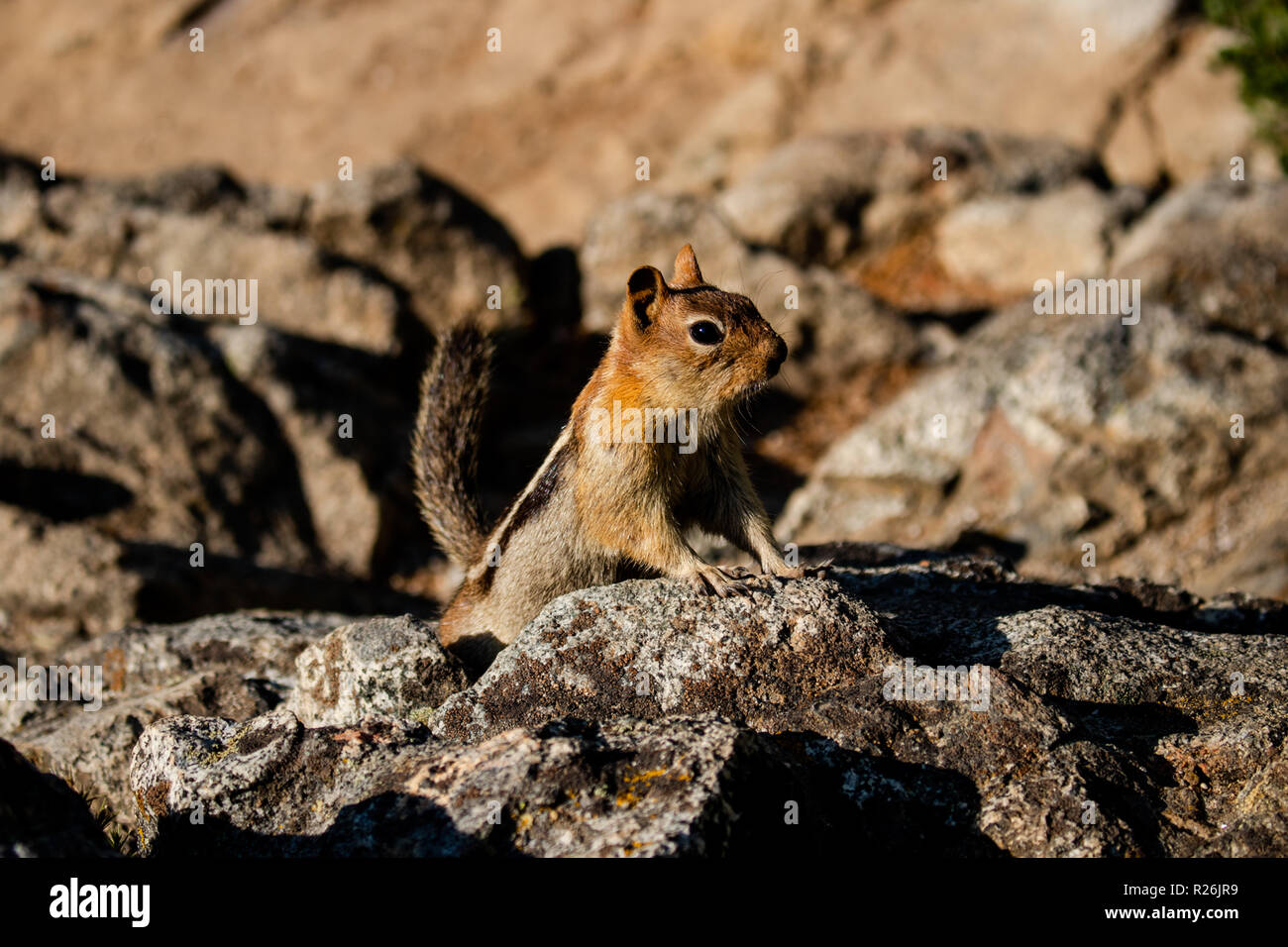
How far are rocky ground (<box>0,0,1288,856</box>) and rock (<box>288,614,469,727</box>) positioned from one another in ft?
0.06

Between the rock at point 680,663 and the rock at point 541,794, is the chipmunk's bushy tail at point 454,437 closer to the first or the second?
the rock at point 680,663

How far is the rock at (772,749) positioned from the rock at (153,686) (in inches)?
44.9

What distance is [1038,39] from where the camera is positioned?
22.0 meters

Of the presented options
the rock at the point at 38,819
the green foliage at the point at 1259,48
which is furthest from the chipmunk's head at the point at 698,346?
the green foliage at the point at 1259,48

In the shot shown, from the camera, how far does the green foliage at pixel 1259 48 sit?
13352 millimetres

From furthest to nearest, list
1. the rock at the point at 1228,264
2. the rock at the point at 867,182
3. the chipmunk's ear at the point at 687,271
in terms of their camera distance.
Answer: the rock at the point at 867,182, the rock at the point at 1228,264, the chipmunk's ear at the point at 687,271

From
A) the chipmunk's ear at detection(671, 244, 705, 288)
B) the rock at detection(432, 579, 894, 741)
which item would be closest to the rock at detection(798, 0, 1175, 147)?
the chipmunk's ear at detection(671, 244, 705, 288)

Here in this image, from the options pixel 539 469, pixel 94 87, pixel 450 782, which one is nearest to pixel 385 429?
pixel 539 469

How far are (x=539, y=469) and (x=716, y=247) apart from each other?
9.57m

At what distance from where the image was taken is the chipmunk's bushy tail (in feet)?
20.2

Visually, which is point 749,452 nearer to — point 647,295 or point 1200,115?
point 647,295

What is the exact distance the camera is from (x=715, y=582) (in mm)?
4914

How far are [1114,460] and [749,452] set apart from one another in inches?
139

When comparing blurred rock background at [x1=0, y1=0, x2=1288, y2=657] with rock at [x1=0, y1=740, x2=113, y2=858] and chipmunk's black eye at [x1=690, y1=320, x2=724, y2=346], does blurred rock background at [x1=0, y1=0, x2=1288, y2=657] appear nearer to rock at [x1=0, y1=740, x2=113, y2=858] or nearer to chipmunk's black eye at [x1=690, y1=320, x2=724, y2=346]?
chipmunk's black eye at [x1=690, y1=320, x2=724, y2=346]
